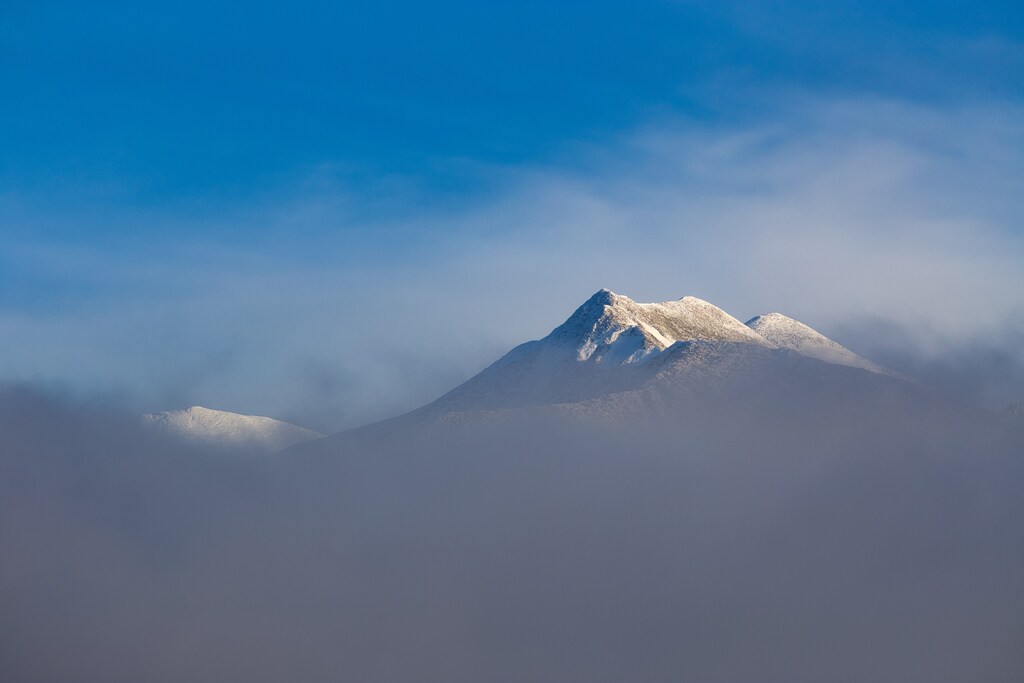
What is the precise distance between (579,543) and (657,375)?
26.8m

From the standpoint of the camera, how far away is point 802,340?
192m

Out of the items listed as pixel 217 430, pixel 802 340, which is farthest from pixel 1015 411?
pixel 217 430

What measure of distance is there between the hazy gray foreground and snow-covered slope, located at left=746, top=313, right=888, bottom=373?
8.88 meters

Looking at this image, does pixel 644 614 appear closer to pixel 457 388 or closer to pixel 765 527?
pixel 765 527

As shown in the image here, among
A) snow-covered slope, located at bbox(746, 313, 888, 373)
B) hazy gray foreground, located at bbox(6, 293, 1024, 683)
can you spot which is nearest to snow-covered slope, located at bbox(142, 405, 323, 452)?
hazy gray foreground, located at bbox(6, 293, 1024, 683)

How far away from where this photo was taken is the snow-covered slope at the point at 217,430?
A: 627 ft

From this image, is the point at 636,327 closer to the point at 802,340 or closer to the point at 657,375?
the point at 657,375

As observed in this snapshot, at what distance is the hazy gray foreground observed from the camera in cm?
12481

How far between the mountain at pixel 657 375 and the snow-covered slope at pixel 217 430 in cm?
1966

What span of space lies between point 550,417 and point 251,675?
52.0 meters

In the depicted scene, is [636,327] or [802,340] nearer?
[636,327]

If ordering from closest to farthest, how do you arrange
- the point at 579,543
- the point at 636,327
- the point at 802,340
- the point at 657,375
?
1. the point at 579,543
2. the point at 657,375
3. the point at 636,327
4. the point at 802,340

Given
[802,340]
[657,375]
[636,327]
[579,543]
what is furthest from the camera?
[802,340]

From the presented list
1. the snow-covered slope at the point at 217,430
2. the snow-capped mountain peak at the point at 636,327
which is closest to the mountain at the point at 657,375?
the snow-capped mountain peak at the point at 636,327
